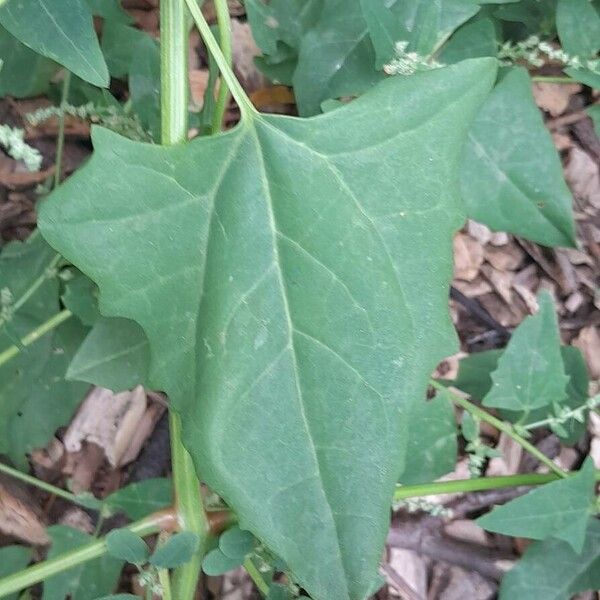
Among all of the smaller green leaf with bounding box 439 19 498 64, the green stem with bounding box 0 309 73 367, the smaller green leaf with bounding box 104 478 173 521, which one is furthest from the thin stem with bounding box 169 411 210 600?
the smaller green leaf with bounding box 439 19 498 64

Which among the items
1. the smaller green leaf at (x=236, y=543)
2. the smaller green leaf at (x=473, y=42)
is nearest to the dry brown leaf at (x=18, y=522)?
the smaller green leaf at (x=236, y=543)

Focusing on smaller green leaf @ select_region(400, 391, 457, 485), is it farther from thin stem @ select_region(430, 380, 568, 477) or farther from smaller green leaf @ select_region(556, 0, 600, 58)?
smaller green leaf @ select_region(556, 0, 600, 58)

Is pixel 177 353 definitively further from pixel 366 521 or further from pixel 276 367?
pixel 366 521

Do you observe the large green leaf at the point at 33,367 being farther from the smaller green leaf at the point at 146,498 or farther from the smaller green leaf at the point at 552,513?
the smaller green leaf at the point at 552,513

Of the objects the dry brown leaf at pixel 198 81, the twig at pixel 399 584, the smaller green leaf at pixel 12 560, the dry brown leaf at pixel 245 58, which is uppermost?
the dry brown leaf at pixel 245 58

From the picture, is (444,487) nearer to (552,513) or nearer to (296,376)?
(552,513)

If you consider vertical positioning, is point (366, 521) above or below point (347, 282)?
below

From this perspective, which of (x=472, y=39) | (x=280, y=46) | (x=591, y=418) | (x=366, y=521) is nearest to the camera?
(x=366, y=521)

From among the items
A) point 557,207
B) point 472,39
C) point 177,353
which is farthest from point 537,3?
point 177,353
